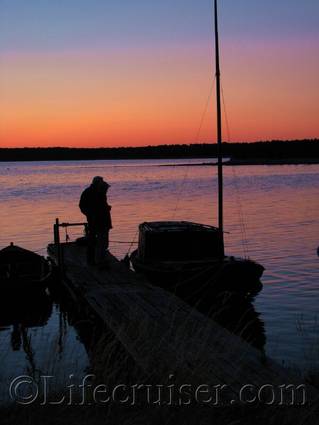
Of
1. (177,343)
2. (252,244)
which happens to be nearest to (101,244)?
(177,343)

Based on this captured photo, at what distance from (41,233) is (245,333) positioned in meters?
25.6

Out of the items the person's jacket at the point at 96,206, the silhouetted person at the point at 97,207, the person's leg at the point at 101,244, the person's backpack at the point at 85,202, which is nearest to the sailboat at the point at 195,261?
the person's leg at the point at 101,244

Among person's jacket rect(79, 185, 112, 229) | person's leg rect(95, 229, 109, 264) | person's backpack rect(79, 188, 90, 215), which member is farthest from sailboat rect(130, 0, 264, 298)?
person's backpack rect(79, 188, 90, 215)

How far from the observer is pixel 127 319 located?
1287 cm

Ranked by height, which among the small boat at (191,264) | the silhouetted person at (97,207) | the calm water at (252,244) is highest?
the silhouetted person at (97,207)

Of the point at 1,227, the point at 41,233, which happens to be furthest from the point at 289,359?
the point at 1,227

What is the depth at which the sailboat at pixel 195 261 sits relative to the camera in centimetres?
1930

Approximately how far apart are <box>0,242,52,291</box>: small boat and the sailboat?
127 inches

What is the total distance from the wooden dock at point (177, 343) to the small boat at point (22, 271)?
4.14 metres

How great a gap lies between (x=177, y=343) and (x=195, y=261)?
32.4 feet

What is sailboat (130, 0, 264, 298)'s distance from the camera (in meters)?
19.3

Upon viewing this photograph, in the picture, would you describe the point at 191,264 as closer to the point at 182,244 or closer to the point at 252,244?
the point at 182,244

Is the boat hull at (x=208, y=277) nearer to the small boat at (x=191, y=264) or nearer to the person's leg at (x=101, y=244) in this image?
the small boat at (x=191, y=264)

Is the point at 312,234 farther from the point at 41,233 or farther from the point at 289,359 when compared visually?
the point at 289,359
